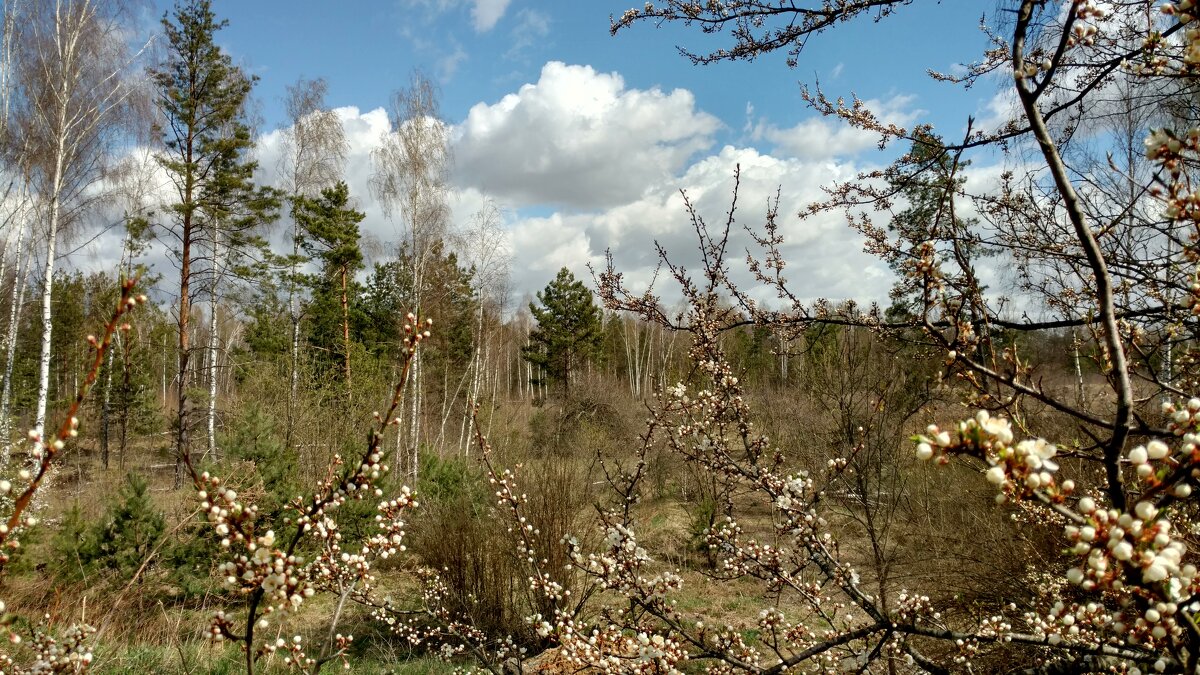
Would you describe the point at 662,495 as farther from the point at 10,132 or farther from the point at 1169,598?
the point at 10,132

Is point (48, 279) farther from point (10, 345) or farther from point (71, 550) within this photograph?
point (71, 550)

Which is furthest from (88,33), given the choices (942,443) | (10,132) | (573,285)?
(573,285)

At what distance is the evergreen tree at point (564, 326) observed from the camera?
29938 millimetres

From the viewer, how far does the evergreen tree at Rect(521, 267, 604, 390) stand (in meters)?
29.9

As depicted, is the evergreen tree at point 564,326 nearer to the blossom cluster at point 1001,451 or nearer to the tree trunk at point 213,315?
the tree trunk at point 213,315

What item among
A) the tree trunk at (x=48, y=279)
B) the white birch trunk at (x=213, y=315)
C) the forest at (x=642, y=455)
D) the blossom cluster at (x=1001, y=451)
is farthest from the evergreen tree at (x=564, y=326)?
the blossom cluster at (x=1001, y=451)

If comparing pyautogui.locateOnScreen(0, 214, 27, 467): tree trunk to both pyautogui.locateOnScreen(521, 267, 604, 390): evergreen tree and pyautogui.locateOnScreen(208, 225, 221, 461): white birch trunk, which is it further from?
pyautogui.locateOnScreen(521, 267, 604, 390): evergreen tree

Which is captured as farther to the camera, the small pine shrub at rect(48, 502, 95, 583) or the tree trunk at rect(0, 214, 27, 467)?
the tree trunk at rect(0, 214, 27, 467)

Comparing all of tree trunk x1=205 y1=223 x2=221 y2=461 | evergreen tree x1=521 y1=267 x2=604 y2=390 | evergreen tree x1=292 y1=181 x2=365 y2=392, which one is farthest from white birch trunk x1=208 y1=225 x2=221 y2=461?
evergreen tree x1=521 y1=267 x2=604 y2=390

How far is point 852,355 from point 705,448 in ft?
12.0

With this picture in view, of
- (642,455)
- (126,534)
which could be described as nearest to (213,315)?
(126,534)

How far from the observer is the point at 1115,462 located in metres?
1.00

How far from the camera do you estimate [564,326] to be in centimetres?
3038

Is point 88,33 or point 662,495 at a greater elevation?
point 88,33
